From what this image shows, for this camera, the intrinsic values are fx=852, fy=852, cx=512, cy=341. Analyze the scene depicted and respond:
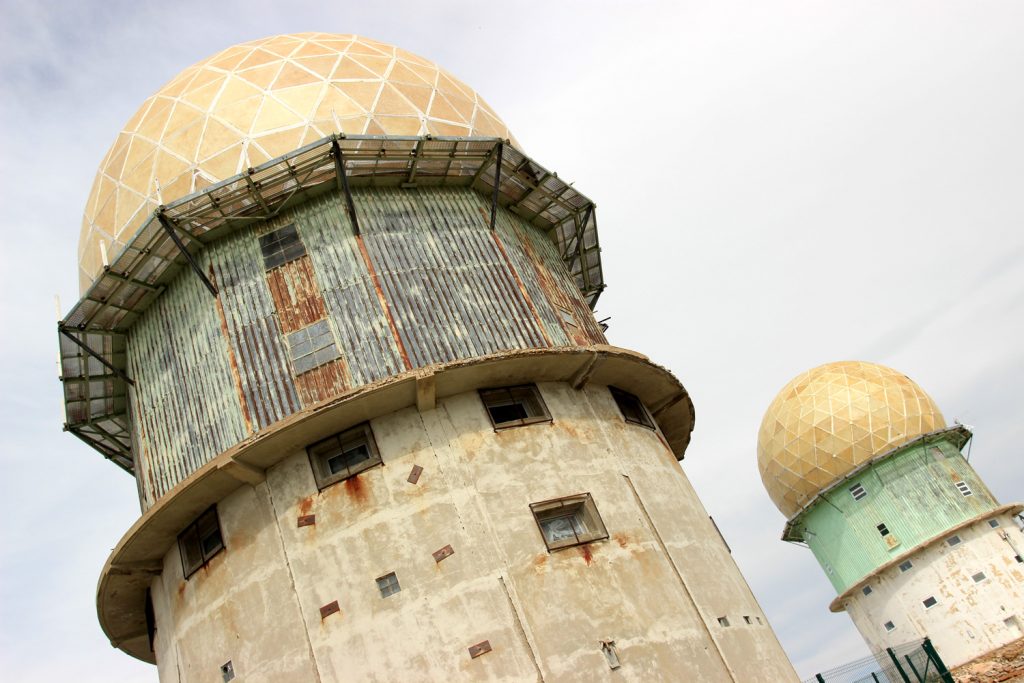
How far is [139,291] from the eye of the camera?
15.9m

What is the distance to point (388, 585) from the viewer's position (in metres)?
12.2

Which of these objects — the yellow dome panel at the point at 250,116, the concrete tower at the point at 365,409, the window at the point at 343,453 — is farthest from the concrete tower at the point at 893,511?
the window at the point at 343,453

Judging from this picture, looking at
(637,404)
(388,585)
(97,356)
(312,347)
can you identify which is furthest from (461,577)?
(97,356)

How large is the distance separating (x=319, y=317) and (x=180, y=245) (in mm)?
2704

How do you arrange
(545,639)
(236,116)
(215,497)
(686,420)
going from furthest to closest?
(686,420)
(236,116)
(215,497)
(545,639)

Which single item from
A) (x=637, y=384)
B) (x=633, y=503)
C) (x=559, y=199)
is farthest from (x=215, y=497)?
(x=559, y=199)

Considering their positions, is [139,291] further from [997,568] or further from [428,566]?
[997,568]

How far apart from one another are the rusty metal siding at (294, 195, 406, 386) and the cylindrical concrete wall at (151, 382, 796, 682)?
99 centimetres

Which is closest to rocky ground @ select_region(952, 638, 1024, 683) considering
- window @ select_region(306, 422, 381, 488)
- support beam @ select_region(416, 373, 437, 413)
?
support beam @ select_region(416, 373, 437, 413)

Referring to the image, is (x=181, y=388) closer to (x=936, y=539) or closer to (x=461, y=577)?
(x=461, y=577)

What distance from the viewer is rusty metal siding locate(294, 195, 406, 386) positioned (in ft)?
45.5

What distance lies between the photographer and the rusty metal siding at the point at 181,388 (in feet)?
46.7

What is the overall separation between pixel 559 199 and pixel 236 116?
22.0 ft

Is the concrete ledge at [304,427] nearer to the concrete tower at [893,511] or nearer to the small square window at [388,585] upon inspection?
the small square window at [388,585]
